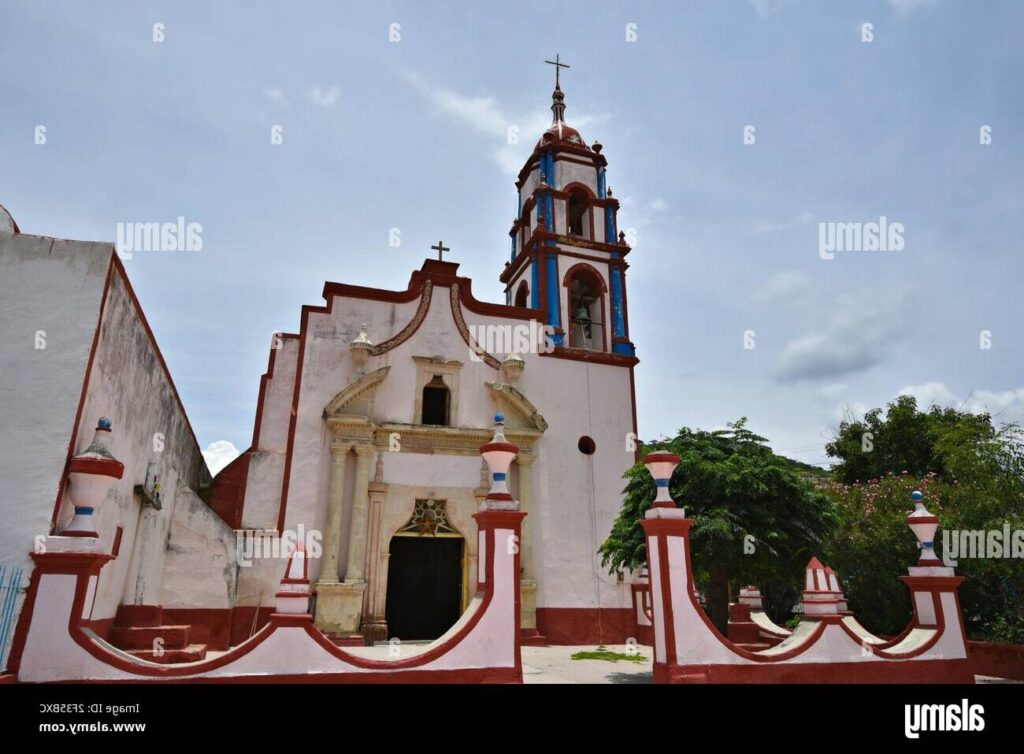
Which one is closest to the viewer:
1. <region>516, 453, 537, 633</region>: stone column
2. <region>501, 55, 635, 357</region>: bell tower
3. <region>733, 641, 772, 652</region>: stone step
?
<region>733, 641, 772, 652</region>: stone step

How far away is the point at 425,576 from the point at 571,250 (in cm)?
886

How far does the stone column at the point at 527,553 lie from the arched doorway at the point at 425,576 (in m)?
1.26

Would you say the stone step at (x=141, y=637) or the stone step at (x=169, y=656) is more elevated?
the stone step at (x=141, y=637)

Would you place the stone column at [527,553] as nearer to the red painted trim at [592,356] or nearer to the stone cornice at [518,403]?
the stone cornice at [518,403]

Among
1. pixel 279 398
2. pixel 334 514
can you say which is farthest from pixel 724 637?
pixel 279 398

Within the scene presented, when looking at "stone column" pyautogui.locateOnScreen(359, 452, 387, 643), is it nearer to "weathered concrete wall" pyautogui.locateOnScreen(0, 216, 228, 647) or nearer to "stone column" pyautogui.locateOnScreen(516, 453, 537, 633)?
"stone column" pyautogui.locateOnScreen(516, 453, 537, 633)

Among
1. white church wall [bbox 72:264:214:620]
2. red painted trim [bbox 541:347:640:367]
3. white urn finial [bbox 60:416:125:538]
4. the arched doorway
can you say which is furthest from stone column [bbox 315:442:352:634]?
white urn finial [bbox 60:416:125:538]

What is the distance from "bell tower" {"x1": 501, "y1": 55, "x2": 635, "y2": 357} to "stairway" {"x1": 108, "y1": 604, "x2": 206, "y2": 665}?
972 centimetres

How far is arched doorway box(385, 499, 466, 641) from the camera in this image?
1273 centimetres

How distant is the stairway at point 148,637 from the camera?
831 centimetres

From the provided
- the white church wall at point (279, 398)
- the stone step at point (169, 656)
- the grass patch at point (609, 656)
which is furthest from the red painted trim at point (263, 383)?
the grass patch at point (609, 656)
